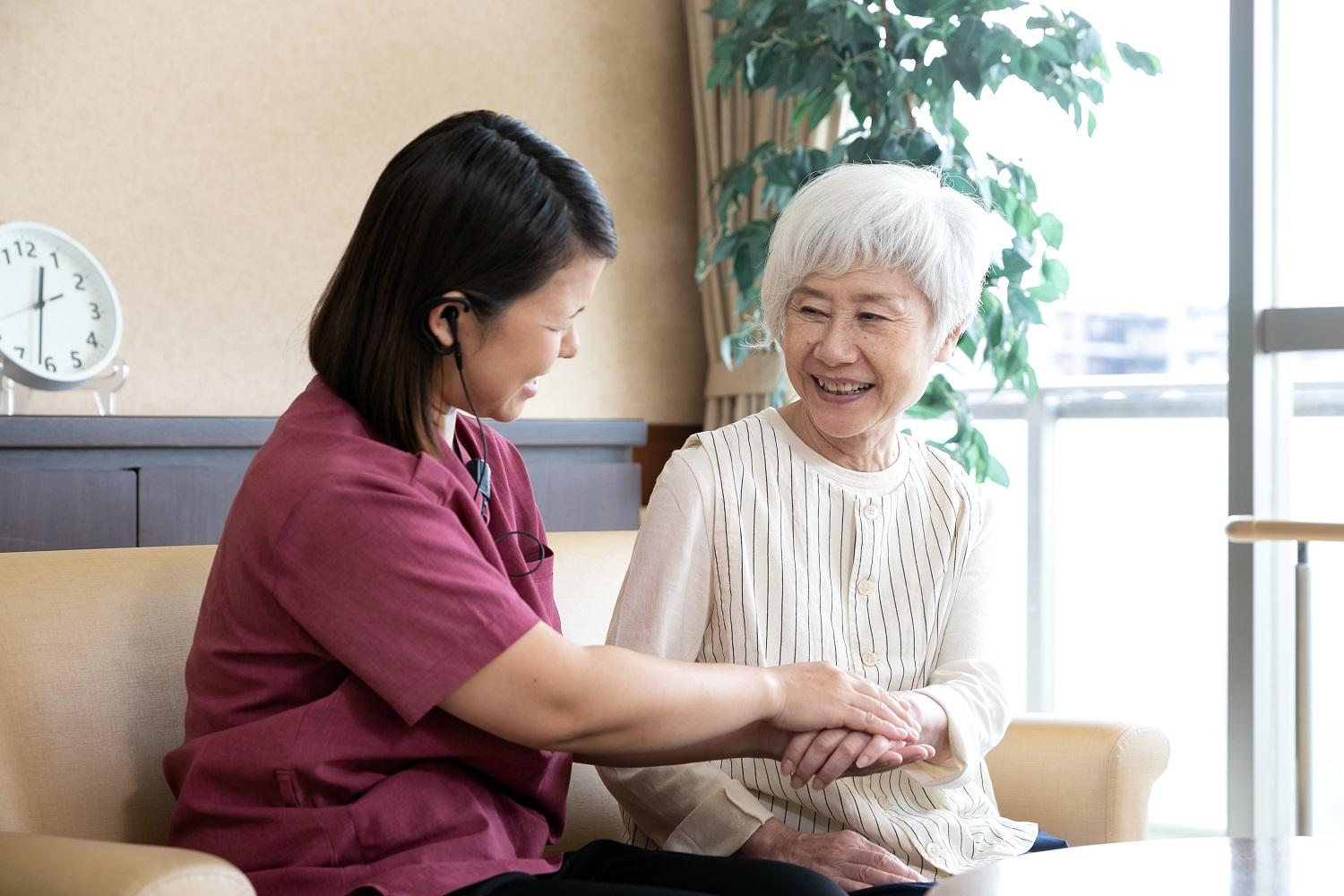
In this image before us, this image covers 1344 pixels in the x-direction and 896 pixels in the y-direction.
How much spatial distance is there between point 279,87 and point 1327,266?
8.60 feet

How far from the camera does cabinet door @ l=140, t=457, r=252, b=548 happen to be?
2566 mm

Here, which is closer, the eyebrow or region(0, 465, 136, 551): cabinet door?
the eyebrow

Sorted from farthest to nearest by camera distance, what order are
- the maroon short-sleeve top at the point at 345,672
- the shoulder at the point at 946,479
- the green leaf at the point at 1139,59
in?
the green leaf at the point at 1139,59 < the shoulder at the point at 946,479 < the maroon short-sleeve top at the point at 345,672

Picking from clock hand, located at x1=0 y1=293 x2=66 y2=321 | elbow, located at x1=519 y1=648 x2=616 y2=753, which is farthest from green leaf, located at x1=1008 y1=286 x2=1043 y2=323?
elbow, located at x1=519 y1=648 x2=616 y2=753

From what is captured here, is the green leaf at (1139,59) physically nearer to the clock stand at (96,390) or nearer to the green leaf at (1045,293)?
the green leaf at (1045,293)

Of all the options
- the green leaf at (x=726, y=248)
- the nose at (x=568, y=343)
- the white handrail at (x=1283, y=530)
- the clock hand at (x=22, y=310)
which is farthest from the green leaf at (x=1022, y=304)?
the clock hand at (x=22, y=310)

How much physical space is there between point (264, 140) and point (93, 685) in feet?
6.77

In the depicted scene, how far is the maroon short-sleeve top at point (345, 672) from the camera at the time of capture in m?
1.34

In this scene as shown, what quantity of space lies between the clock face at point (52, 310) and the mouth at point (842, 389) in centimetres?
155

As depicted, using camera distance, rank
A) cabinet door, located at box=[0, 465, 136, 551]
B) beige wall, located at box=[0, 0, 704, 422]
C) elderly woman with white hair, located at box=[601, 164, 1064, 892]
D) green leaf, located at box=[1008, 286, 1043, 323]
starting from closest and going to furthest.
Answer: elderly woman with white hair, located at box=[601, 164, 1064, 892] → cabinet door, located at box=[0, 465, 136, 551] → beige wall, located at box=[0, 0, 704, 422] → green leaf, located at box=[1008, 286, 1043, 323]

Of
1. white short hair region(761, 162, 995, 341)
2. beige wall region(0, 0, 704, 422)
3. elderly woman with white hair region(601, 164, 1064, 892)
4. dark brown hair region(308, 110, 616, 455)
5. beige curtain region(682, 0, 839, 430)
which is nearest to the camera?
dark brown hair region(308, 110, 616, 455)

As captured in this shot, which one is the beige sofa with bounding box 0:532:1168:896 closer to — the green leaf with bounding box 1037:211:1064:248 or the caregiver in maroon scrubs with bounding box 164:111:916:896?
the caregiver in maroon scrubs with bounding box 164:111:916:896

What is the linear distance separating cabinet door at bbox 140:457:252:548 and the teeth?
114 centimetres

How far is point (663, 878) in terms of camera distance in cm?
→ 160
